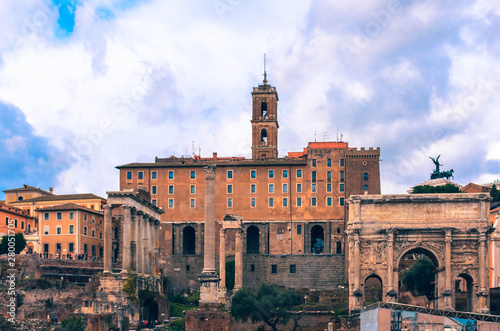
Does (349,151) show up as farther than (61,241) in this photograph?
Yes

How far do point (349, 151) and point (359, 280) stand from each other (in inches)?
1485

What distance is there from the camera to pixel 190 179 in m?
116

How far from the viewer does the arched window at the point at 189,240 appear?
11544 centimetres

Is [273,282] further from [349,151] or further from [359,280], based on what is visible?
[359,280]

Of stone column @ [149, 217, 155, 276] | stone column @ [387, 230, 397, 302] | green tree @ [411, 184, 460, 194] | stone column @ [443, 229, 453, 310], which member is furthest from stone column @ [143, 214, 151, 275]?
green tree @ [411, 184, 460, 194]

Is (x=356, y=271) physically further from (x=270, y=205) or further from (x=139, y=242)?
(x=270, y=205)

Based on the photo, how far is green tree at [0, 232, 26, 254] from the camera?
95.5 m

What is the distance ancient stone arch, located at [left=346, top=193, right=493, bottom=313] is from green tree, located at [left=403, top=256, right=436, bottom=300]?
13351 millimetres

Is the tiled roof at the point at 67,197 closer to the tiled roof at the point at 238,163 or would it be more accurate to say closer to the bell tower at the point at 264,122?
the tiled roof at the point at 238,163

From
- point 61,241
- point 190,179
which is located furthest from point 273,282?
point 61,241

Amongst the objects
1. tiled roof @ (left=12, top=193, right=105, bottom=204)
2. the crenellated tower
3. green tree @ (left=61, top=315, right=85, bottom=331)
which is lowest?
green tree @ (left=61, top=315, right=85, bottom=331)

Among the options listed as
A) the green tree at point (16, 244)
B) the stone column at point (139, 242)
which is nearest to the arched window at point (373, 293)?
the stone column at point (139, 242)

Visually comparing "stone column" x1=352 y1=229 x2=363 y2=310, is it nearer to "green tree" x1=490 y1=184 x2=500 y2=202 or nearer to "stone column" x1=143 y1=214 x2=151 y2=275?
"stone column" x1=143 y1=214 x2=151 y2=275

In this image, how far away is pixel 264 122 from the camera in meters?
127
